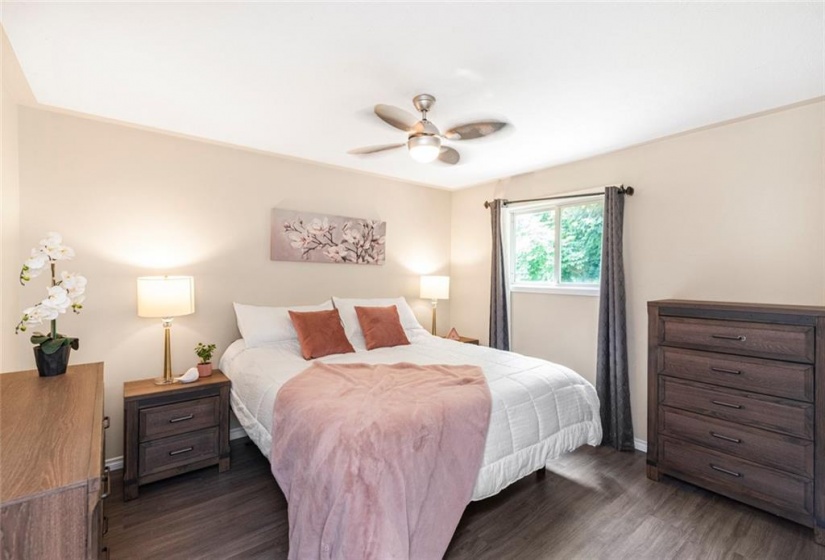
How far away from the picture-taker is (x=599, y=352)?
3.13 metres

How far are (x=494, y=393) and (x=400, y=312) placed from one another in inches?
71.6

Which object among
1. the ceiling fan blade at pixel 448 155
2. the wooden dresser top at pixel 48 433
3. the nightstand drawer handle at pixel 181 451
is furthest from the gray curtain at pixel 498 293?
the wooden dresser top at pixel 48 433

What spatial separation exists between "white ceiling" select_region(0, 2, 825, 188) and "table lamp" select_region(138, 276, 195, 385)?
1.14 meters

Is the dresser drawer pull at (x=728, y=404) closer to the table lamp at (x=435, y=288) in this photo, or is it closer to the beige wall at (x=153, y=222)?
the table lamp at (x=435, y=288)

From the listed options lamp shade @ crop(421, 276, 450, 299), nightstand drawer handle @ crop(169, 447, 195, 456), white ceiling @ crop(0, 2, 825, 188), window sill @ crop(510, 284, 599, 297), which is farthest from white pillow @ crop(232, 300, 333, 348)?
window sill @ crop(510, 284, 599, 297)

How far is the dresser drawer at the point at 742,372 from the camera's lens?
201cm

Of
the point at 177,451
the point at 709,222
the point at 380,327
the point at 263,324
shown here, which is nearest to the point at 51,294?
the point at 177,451

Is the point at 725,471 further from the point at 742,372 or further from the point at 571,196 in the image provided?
the point at 571,196

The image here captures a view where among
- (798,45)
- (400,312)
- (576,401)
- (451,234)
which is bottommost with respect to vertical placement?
(576,401)

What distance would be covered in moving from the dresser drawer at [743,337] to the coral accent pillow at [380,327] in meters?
1.98

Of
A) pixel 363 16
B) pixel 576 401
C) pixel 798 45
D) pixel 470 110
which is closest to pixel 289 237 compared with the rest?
pixel 470 110

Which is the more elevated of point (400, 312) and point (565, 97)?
point (565, 97)

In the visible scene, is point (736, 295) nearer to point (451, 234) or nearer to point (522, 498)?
point (522, 498)

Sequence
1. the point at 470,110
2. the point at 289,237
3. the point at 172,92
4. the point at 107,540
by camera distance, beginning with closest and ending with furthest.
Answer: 1. the point at 107,540
2. the point at 172,92
3. the point at 470,110
4. the point at 289,237
